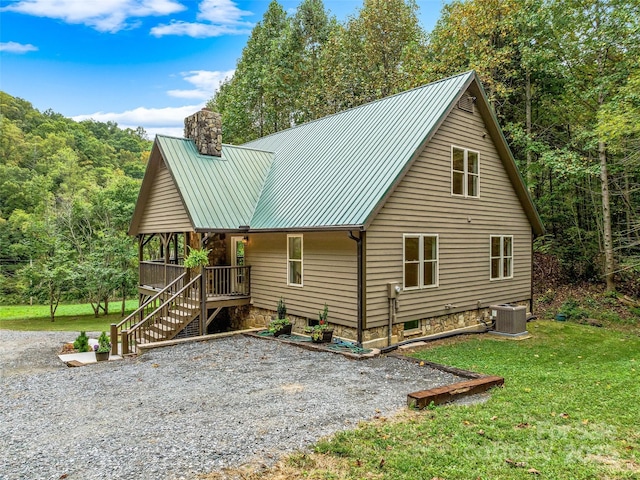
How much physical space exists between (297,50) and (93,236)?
17141 millimetres

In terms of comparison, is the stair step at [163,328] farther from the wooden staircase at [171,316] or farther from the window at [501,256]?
the window at [501,256]

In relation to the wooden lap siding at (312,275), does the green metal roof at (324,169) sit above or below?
above

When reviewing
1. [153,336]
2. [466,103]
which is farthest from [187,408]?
[466,103]

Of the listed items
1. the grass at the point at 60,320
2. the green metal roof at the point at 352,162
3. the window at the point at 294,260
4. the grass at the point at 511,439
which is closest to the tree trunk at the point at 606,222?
the green metal roof at the point at 352,162

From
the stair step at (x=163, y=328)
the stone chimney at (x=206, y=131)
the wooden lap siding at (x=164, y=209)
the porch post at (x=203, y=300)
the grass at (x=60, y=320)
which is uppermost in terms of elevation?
the stone chimney at (x=206, y=131)

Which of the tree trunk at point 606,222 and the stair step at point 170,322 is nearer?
the stair step at point 170,322

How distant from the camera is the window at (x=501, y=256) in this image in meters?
12.8

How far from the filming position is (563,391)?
21.3ft

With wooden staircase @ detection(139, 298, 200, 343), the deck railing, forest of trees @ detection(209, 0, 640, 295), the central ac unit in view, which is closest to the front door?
the deck railing

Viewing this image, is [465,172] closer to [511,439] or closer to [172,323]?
[511,439]

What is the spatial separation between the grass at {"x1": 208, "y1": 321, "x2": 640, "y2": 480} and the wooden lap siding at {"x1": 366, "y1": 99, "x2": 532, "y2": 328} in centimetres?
295

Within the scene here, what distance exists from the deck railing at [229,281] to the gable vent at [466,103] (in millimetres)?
7524

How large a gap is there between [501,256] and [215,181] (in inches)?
360

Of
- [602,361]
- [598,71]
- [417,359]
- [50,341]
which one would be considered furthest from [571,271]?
[50,341]
